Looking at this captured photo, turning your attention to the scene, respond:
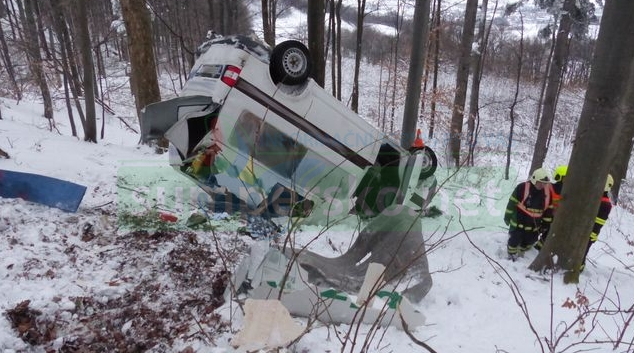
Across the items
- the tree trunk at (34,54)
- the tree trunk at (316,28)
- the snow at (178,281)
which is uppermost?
the tree trunk at (316,28)

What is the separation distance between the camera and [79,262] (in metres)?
3.19

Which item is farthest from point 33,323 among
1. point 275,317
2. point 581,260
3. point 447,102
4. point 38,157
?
point 447,102

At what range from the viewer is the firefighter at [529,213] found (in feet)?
16.3

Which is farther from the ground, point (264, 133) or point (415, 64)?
point (415, 64)

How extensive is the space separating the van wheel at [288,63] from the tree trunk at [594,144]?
3056mm

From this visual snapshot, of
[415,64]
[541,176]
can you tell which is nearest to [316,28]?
[415,64]

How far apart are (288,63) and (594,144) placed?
131 inches

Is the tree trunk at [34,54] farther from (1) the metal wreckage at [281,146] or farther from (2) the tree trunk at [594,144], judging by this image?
(2) the tree trunk at [594,144]

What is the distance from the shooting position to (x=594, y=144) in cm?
394

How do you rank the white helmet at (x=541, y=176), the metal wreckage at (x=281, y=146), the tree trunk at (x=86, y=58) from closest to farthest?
the metal wreckage at (x=281, y=146)
the white helmet at (x=541, y=176)
the tree trunk at (x=86, y=58)

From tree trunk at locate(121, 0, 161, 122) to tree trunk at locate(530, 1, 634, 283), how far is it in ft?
23.6

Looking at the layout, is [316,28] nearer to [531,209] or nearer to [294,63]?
[294,63]

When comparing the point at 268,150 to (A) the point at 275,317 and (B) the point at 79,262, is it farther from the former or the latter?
(A) the point at 275,317

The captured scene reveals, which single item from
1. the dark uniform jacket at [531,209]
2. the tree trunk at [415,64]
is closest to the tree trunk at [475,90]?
the tree trunk at [415,64]
